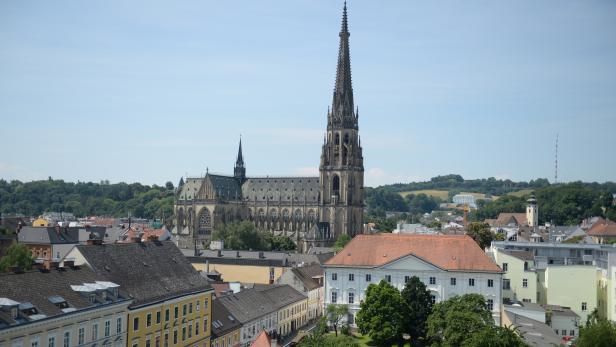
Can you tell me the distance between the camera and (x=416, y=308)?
59.6 metres

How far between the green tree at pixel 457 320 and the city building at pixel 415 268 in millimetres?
7068

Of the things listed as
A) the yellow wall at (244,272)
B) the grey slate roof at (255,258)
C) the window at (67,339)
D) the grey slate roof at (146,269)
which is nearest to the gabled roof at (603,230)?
the grey slate roof at (255,258)

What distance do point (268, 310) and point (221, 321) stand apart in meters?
9.81

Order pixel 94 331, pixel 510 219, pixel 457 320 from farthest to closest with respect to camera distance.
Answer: pixel 510 219
pixel 457 320
pixel 94 331

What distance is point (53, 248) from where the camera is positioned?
9512 centimetres

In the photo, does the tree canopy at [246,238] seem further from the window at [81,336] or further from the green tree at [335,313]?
the window at [81,336]

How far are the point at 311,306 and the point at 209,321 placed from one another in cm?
3012

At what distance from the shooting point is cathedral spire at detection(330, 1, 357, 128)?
148375mm

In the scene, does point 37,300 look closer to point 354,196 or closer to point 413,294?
point 413,294

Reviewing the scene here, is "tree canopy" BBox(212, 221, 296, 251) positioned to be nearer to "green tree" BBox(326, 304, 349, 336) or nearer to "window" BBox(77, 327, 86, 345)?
"green tree" BBox(326, 304, 349, 336)

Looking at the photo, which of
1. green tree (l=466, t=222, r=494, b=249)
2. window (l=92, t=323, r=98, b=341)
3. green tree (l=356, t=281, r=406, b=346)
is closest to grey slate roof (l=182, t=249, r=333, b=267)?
green tree (l=466, t=222, r=494, b=249)

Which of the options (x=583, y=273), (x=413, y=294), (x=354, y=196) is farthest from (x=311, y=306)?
(x=354, y=196)

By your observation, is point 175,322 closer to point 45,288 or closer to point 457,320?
point 45,288

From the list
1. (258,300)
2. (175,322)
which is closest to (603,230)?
(258,300)
